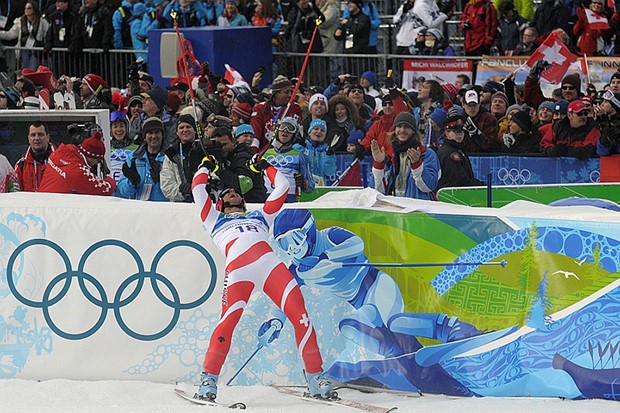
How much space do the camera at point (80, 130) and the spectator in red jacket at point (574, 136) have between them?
4.54 meters

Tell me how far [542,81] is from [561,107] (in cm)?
165

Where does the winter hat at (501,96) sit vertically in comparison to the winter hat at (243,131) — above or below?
above

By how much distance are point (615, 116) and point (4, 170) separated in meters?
6.00

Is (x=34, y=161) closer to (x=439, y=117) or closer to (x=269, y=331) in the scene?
(x=269, y=331)

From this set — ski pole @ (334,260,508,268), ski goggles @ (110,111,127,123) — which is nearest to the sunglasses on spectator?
ski goggles @ (110,111,127,123)

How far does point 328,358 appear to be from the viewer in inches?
361

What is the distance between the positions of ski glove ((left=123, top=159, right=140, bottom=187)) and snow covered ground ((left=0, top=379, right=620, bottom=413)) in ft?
11.7

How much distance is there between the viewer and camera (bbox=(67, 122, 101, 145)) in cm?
1220

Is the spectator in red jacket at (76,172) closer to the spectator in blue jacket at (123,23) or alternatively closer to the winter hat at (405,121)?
the winter hat at (405,121)

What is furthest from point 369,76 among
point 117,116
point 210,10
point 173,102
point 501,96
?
point 210,10

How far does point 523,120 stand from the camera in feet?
47.0

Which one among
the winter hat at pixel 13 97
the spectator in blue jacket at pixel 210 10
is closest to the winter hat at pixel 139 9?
the spectator in blue jacket at pixel 210 10

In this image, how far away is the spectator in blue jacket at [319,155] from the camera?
13422 millimetres

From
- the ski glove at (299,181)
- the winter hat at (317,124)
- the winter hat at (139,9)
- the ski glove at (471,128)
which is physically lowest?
the ski glove at (299,181)
